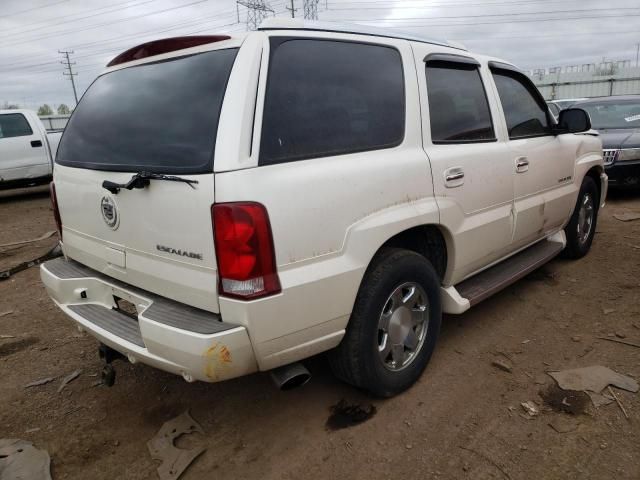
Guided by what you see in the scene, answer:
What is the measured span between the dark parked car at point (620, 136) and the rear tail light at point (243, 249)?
7.35m

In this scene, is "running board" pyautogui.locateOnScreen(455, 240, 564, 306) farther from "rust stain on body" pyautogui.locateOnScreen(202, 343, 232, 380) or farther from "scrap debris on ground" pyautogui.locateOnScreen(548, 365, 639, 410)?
"rust stain on body" pyautogui.locateOnScreen(202, 343, 232, 380)

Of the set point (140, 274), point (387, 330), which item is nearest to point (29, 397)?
point (140, 274)

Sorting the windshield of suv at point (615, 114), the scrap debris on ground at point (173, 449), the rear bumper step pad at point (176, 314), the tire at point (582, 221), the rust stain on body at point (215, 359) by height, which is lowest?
the scrap debris on ground at point (173, 449)

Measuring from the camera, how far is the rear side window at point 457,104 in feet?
9.70

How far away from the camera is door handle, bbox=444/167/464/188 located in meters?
2.86

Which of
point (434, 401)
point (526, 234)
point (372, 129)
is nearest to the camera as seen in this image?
point (372, 129)

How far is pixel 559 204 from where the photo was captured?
4172mm

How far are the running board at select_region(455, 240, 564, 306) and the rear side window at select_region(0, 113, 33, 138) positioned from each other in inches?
408

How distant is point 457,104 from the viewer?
3.16 metres

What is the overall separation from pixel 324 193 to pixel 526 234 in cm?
227

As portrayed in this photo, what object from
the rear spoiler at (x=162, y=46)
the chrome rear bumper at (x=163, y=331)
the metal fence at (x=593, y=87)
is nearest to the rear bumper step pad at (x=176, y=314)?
the chrome rear bumper at (x=163, y=331)

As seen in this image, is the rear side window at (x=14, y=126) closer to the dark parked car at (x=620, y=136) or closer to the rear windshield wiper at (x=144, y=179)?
the rear windshield wiper at (x=144, y=179)

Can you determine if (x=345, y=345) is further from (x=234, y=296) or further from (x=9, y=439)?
(x=9, y=439)

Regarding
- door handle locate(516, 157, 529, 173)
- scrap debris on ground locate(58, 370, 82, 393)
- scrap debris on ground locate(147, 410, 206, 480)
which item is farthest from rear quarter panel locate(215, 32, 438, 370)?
scrap debris on ground locate(58, 370, 82, 393)
